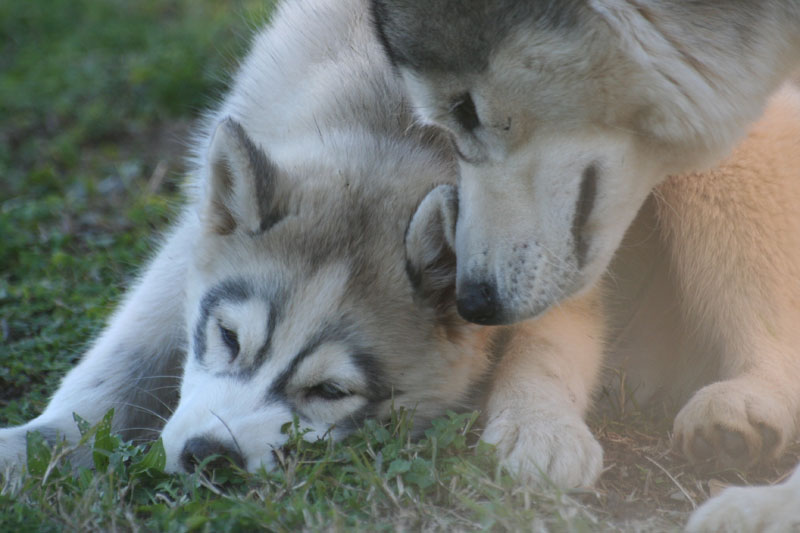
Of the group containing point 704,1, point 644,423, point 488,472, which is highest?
point 704,1

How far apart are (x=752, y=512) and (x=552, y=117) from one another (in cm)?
121

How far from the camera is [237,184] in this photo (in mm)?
3254

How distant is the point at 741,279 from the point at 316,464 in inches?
65.4

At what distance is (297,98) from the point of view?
3777 millimetres

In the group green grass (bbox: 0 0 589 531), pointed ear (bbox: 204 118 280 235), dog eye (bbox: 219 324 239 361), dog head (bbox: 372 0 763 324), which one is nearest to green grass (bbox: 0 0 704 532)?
green grass (bbox: 0 0 589 531)

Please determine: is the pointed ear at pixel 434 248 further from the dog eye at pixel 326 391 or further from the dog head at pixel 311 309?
the dog eye at pixel 326 391

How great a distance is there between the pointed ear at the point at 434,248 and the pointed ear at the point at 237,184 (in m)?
0.47

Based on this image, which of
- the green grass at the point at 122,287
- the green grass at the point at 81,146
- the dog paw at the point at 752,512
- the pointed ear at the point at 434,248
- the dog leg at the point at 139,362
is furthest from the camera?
the green grass at the point at 81,146

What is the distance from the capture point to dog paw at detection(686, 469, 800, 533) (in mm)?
2512

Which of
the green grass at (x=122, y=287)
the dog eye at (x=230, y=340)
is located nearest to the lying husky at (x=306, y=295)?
the dog eye at (x=230, y=340)

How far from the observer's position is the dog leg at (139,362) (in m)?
3.62

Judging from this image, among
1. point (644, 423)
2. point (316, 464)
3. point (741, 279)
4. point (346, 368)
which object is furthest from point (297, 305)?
point (741, 279)

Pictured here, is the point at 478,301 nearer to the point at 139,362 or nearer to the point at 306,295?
the point at 306,295

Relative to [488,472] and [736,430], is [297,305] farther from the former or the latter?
[736,430]
